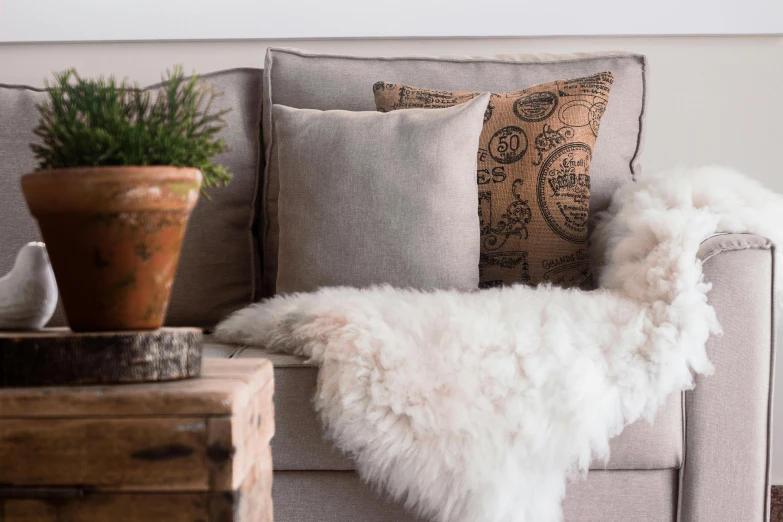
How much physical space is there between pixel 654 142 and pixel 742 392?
3.56 feet

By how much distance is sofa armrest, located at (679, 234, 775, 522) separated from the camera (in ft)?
3.60

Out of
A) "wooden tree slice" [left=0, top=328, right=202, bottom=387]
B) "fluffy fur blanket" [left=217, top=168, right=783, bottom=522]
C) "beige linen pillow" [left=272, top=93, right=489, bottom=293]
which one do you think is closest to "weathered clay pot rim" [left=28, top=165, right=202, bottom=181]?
"wooden tree slice" [left=0, top=328, right=202, bottom=387]

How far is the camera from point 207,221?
1.62 m

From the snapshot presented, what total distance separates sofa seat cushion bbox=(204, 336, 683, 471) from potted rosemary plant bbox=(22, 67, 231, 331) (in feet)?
1.44

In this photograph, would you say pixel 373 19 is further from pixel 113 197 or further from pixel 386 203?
pixel 113 197

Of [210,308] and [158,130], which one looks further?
[210,308]

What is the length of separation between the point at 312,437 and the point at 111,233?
54 centimetres

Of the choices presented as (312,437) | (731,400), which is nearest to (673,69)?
(731,400)

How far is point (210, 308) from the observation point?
5.28ft

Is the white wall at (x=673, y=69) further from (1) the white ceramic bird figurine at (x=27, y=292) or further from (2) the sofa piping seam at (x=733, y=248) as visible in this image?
(1) the white ceramic bird figurine at (x=27, y=292)

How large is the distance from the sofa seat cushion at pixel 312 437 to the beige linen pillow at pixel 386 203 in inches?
12.3

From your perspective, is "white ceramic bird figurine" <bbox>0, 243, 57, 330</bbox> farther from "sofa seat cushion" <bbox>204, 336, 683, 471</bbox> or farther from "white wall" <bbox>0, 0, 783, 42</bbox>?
"white wall" <bbox>0, 0, 783, 42</bbox>

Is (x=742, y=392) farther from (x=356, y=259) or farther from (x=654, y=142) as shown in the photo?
(x=654, y=142)

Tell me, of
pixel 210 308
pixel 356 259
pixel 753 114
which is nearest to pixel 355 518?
pixel 356 259
